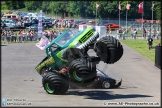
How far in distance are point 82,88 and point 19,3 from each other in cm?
7363

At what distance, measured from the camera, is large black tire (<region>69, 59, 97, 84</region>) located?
55.6ft

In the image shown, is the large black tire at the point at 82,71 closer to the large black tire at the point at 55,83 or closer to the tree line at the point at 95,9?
the large black tire at the point at 55,83

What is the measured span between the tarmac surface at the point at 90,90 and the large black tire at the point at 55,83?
0.83ft

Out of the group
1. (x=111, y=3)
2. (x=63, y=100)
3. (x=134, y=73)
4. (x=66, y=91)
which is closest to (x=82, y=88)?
(x=66, y=91)

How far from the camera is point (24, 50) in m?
41.3

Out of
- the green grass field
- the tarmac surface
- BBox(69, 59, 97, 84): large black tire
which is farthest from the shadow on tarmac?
the green grass field

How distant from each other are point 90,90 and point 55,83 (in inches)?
88.7

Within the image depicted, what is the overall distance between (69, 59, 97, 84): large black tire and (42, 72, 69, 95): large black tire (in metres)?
1.16

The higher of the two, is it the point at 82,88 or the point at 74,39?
the point at 74,39

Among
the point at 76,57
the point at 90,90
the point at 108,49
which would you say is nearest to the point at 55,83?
the point at 76,57

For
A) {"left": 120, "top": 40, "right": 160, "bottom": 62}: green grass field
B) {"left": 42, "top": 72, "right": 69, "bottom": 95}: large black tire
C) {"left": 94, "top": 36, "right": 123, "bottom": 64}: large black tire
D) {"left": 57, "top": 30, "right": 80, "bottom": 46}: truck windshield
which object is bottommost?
{"left": 120, "top": 40, "right": 160, "bottom": 62}: green grass field

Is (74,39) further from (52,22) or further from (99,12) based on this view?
(99,12)

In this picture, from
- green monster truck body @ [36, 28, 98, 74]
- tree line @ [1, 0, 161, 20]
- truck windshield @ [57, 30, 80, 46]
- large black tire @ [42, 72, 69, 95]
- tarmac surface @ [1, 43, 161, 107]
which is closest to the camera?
tarmac surface @ [1, 43, 161, 107]

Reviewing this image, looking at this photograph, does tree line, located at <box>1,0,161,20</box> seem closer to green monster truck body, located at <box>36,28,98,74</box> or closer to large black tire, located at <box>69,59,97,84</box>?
green monster truck body, located at <box>36,28,98,74</box>
